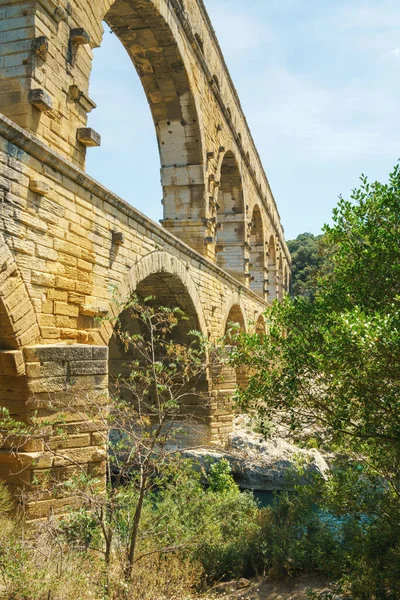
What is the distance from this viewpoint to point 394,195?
17.9ft

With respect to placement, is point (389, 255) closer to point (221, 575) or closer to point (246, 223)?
point (221, 575)

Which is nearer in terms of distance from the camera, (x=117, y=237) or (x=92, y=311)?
(x=92, y=311)

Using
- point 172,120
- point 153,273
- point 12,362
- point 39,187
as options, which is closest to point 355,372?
point 12,362

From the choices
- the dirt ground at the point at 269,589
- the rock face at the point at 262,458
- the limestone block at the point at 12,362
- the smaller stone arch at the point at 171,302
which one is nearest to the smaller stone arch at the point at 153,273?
the smaller stone arch at the point at 171,302

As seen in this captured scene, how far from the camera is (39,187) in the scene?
14.9ft

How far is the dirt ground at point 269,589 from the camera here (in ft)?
16.6

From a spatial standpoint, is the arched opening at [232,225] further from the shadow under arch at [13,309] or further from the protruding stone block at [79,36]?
the shadow under arch at [13,309]

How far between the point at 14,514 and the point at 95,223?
3.21 m

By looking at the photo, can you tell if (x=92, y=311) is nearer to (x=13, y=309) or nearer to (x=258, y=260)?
(x=13, y=309)

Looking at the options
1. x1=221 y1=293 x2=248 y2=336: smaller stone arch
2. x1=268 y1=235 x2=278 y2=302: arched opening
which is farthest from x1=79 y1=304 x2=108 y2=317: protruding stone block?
x1=268 y1=235 x2=278 y2=302: arched opening

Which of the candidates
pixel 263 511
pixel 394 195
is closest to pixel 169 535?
pixel 263 511

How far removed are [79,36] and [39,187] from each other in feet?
8.20

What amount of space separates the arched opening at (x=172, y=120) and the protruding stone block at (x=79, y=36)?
167 inches

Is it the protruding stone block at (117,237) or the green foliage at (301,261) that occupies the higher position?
the green foliage at (301,261)
